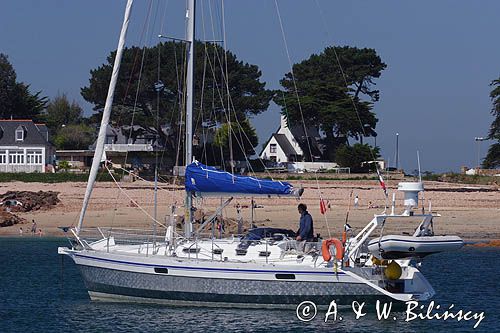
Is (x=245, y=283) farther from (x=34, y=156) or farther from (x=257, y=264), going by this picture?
(x=34, y=156)

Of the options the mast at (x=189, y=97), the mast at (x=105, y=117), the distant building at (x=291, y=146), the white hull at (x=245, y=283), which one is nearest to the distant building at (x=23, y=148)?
the distant building at (x=291, y=146)

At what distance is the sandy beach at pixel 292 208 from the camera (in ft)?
164

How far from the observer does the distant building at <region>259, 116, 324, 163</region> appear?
3957 inches

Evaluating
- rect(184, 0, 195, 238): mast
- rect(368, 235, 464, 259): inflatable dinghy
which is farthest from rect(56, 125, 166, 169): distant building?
rect(368, 235, 464, 259): inflatable dinghy

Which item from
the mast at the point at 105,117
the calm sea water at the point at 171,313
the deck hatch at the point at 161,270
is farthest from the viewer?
the mast at the point at 105,117

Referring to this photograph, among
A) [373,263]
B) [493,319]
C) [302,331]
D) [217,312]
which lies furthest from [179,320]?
[493,319]

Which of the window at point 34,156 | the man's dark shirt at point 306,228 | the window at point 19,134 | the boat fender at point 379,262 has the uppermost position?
the window at point 19,134

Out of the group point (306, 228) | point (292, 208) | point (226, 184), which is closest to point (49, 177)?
point (292, 208)

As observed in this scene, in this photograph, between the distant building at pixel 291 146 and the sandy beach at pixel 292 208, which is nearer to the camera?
the sandy beach at pixel 292 208

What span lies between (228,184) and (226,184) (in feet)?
0.18

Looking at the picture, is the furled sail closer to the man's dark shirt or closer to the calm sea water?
the man's dark shirt

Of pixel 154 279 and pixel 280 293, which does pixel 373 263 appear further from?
pixel 154 279
